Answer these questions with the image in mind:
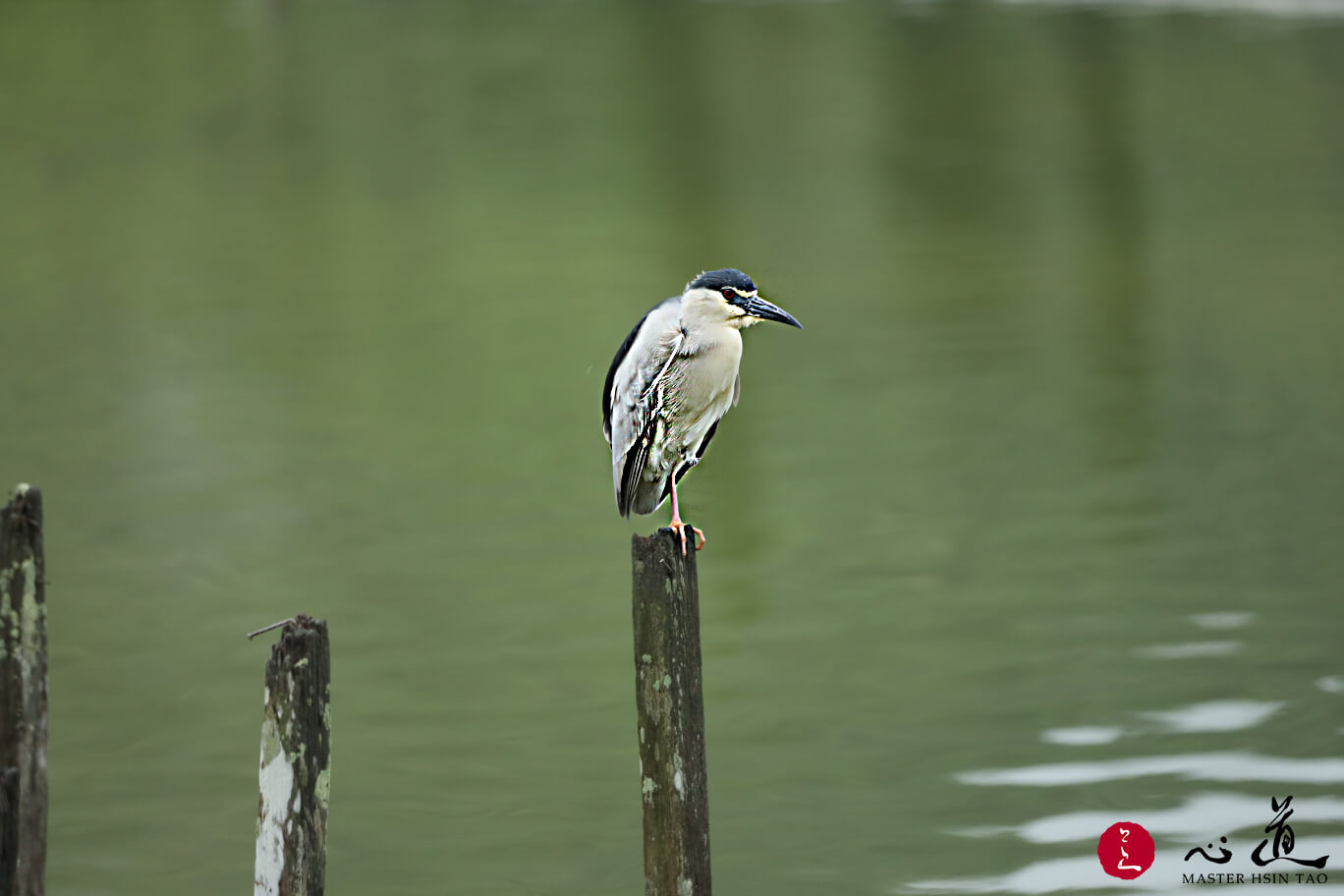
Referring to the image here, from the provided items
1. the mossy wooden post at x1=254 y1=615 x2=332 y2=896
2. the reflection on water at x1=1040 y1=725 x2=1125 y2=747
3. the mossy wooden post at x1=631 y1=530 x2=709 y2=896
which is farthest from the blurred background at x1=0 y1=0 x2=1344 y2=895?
the mossy wooden post at x1=254 y1=615 x2=332 y2=896

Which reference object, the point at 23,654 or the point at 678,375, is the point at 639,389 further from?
the point at 23,654

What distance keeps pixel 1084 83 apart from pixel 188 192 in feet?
44.8

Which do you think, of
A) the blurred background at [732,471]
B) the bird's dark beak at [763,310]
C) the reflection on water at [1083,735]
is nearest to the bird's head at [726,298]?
the bird's dark beak at [763,310]

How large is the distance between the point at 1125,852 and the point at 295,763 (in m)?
3.22

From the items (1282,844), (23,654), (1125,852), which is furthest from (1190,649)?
(23,654)

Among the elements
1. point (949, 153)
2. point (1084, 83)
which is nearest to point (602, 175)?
point (949, 153)

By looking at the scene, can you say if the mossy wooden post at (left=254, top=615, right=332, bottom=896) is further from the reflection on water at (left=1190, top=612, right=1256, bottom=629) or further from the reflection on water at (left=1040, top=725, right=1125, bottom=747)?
the reflection on water at (left=1190, top=612, right=1256, bottom=629)

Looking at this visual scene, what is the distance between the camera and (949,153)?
74.4 feet

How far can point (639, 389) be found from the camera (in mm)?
4191

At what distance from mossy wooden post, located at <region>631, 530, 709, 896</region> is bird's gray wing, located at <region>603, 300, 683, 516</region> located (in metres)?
0.33

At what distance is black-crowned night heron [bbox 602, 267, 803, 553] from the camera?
408cm

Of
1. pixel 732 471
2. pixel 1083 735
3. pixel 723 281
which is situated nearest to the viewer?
pixel 723 281

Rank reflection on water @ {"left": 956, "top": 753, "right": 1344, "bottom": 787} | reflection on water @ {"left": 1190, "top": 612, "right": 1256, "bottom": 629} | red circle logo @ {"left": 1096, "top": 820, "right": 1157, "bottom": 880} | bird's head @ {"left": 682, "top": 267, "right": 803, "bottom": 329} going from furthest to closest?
reflection on water @ {"left": 1190, "top": 612, "right": 1256, "bottom": 629} → reflection on water @ {"left": 956, "top": 753, "right": 1344, "bottom": 787} → red circle logo @ {"left": 1096, "top": 820, "right": 1157, "bottom": 880} → bird's head @ {"left": 682, "top": 267, "right": 803, "bottom": 329}

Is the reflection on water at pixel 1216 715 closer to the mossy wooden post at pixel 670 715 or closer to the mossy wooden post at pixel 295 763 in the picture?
the mossy wooden post at pixel 670 715
